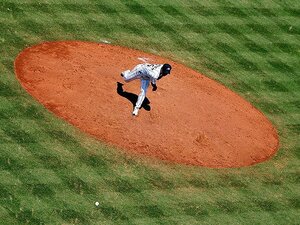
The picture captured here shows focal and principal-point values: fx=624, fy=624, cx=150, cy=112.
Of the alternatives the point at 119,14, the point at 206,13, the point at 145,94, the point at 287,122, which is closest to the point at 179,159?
the point at 145,94

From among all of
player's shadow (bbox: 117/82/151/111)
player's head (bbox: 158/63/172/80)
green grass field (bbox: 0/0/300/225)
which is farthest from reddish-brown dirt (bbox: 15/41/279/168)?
player's head (bbox: 158/63/172/80)

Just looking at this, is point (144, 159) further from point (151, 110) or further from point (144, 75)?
point (144, 75)

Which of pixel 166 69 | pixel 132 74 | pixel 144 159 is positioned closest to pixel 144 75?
pixel 132 74

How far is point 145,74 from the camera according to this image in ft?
59.1

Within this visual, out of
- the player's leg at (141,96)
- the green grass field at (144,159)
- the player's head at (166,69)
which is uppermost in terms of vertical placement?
the player's head at (166,69)

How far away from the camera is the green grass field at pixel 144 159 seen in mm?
14938

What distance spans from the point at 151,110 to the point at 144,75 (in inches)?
54.9

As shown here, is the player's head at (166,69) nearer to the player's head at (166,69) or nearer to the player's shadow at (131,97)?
the player's head at (166,69)

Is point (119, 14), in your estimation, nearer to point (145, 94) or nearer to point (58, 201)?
point (145, 94)

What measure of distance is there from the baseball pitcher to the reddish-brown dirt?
1.98 feet

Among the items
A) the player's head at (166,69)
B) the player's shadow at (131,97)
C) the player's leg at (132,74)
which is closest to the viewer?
the player's head at (166,69)

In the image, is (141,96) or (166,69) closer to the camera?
(166,69)

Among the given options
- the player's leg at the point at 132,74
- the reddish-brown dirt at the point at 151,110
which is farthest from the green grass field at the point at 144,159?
the player's leg at the point at 132,74

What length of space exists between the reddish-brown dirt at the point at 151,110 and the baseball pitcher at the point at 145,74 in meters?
0.60
